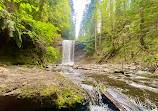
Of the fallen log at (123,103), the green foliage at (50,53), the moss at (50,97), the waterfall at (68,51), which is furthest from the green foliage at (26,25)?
the waterfall at (68,51)

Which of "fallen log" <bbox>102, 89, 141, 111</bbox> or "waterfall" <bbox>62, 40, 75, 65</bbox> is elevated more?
"waterfall" <bbox>62, 40, 75, 65</bbox>

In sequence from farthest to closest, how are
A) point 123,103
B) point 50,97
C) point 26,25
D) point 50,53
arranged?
point 50,53, point 26,25, point 123,103, point 50,97

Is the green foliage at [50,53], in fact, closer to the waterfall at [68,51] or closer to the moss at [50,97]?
the moss at [50,97]

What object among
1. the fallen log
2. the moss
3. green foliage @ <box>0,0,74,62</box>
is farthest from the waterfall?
the moss

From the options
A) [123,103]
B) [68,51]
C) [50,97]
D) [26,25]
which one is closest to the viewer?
[50,97]

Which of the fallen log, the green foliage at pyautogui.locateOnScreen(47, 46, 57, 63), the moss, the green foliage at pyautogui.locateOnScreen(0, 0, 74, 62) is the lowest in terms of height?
the fallen log

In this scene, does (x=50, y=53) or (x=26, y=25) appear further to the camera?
(x=50, y=53)

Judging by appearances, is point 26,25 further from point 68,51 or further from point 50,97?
point 68,51

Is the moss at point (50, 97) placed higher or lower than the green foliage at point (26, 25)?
lower

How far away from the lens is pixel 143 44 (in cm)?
715

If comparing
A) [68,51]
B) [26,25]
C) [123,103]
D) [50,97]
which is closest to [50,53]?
[26,25]

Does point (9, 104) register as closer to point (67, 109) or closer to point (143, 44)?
point (67, 109)

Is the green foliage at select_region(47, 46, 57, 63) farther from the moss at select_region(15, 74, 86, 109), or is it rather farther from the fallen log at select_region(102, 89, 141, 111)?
the fallen log at select_region(102, 89, 141, 111)

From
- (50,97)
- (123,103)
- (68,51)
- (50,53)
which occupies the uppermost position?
(68,51)
